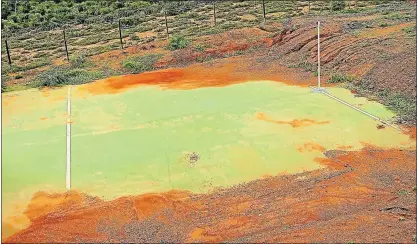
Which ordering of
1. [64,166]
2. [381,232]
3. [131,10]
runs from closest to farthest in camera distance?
[381,232] → [64,166] → [131,10]

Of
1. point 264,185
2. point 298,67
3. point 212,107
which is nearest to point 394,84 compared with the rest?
point 298,67

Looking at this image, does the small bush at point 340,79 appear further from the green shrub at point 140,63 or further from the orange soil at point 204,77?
the green shrub at point 140,63

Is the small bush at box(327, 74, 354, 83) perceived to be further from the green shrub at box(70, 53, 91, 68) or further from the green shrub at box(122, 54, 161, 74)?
the green shrub at box(70, 53, 91, 68)

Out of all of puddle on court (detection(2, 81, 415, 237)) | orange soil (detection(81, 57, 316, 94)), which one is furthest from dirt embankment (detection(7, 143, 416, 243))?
orange soil (detection(81, 57, 316, 94))

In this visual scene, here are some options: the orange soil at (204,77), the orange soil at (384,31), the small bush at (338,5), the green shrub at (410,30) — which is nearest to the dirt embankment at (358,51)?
the orange soil at (384,31)

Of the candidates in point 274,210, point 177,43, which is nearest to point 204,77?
point 177,43

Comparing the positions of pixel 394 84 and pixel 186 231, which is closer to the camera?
pixel 186 231

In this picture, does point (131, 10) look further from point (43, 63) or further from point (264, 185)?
point (264, 185)
